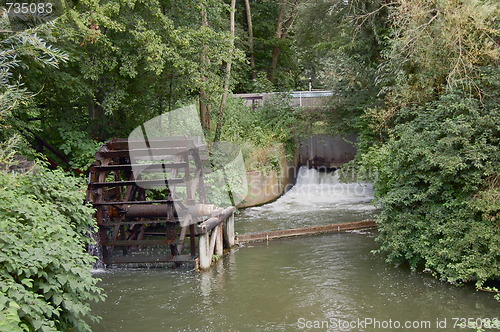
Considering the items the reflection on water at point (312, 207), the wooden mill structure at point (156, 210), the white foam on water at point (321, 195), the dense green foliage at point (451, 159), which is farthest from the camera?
the white foam on water at point (321, 195)

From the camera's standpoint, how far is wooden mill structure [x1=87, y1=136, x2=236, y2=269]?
9.05 meters

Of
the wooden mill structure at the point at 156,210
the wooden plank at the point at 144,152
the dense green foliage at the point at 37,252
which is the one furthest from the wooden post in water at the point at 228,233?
the dense green foliage at the point at 37,252

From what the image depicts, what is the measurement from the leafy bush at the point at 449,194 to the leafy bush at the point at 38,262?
523 centimetres

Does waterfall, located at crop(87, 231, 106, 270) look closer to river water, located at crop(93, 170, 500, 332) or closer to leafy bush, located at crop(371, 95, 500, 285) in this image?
river water, located at crop(93, 170, 500, 332)

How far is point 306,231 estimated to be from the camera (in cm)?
1115

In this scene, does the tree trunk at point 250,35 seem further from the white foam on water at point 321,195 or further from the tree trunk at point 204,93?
the tree trunk at point 204,93

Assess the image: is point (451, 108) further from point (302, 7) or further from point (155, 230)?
point (302, 7)

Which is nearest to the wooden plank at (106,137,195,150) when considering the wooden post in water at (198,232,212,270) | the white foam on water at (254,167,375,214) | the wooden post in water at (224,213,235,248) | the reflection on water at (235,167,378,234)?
the wooden post in water at (224,213,235,248)

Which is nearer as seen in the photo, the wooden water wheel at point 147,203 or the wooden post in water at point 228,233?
the wooden water wheel at point 147,203

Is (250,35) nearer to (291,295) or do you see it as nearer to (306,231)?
(306,231)

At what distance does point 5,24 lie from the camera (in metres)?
5.30

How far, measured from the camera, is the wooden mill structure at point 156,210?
356 inches

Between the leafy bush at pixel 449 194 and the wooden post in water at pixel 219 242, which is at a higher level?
the leafy bush at pixel 449 194

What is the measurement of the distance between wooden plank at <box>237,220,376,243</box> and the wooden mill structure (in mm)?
477
